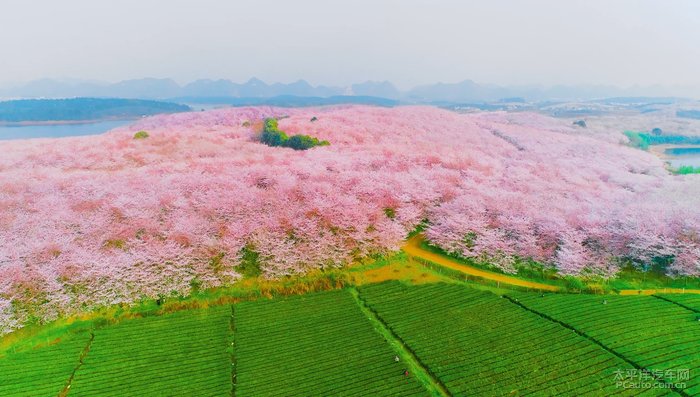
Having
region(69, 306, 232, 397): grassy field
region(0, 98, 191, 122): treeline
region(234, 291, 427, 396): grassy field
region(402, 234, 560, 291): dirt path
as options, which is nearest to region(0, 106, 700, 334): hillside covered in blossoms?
region(402, 234, 560, 291): dirt path

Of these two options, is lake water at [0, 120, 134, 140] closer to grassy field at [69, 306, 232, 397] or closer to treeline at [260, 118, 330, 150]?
treeline at [260, 118, 330, 150]

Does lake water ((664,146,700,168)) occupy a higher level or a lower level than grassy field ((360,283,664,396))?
higher

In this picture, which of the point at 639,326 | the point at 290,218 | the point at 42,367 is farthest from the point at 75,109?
the point at 639,326

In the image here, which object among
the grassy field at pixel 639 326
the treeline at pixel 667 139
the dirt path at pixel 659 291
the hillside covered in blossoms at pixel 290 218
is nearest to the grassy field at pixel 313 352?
the hillside covered in blossoms at pixel 290 218

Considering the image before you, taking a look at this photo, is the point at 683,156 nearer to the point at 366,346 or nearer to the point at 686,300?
the point at 686,300

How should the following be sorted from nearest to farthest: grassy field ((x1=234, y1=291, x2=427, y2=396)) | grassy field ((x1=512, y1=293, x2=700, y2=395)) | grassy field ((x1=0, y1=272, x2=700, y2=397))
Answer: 1. grassy field ((x1=234, y1=291, x2=427, y2=396))
2. grassy field ((x1=0, y1=272, x2=700, y2=397))
3. grassy field ((x1=512, y1=293, x2=700, y2=395))

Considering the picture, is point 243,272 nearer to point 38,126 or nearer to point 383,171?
point 383,171
